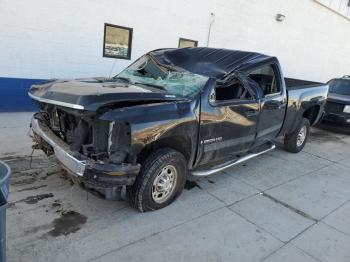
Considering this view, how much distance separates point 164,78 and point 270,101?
1758 millimetres

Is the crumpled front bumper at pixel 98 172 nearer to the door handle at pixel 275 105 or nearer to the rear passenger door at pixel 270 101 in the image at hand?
the rear passenger door at pixel 270 101

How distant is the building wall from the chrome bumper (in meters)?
3.79

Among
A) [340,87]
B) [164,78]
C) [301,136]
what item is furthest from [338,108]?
[164,78]

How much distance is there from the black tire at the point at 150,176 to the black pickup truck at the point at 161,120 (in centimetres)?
1

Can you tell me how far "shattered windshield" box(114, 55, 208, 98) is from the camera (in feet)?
14.1

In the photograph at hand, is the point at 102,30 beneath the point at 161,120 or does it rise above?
above

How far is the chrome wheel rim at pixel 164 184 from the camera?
12.9 ft

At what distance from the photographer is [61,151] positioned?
11.9ft

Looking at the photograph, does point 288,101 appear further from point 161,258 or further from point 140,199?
point 161,258

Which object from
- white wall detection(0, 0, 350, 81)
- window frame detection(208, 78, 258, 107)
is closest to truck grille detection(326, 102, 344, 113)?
white wall detection(0, 0, 350, 81)

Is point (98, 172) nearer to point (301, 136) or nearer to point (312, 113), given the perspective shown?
Result: point (301, 136)

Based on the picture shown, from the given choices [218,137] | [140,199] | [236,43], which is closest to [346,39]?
[236,43]

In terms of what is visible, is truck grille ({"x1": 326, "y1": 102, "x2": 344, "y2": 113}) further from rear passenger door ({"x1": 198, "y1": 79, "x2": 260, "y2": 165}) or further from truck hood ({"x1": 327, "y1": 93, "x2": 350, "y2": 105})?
rear passenger door ({"x1": 198, "y1": 79, "x2": 260, "y2": 165})

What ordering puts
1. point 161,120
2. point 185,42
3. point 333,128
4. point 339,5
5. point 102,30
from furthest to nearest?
point 339,5 < point 185,42 < point 333,128 < point 102,30 < point 161,120
